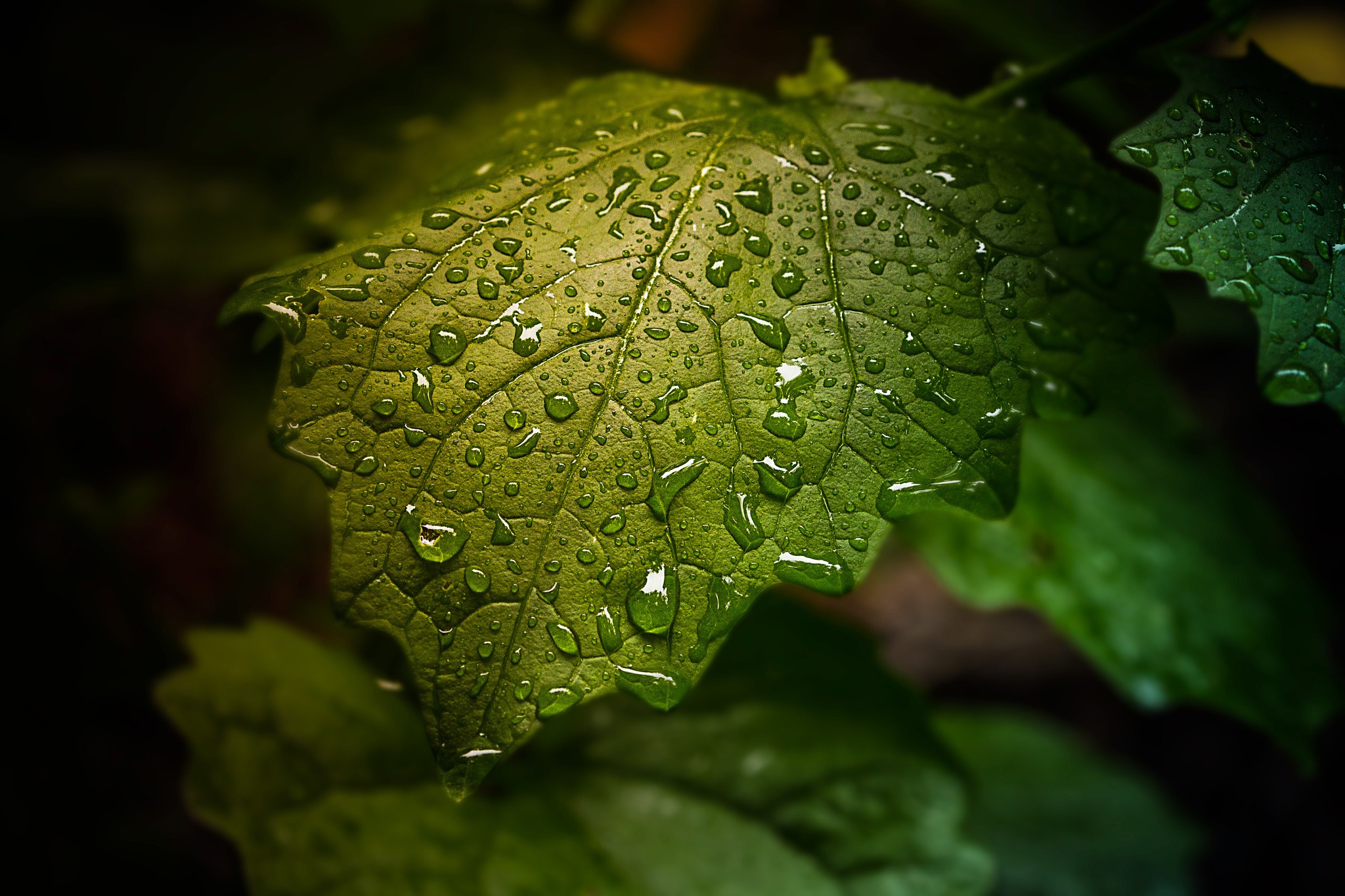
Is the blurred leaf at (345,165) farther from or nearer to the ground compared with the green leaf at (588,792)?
farther from the ground

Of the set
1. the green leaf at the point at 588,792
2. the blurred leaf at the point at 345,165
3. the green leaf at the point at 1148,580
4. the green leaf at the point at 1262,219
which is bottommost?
the green leaf at the point at 588,792

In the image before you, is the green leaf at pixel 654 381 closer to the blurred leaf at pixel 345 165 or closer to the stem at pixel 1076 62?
the stem at pixel 1076 62

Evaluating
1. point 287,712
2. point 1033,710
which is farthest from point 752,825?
point 1033,710

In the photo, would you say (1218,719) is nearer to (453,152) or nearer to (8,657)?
(453,152)

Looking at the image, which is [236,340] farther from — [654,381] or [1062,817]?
[1062,817]

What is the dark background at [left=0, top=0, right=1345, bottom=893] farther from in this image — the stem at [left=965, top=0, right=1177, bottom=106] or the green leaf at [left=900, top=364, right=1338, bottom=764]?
the green leaf at [left=900, top=364, right=1338, bottom=764]

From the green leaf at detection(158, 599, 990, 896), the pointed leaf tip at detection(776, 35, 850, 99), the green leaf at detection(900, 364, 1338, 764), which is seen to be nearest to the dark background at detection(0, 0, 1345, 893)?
the green leaf at detection(158, 599, 990, 896)

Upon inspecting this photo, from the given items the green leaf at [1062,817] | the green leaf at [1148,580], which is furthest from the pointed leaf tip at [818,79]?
the green leaf at [1062,817]

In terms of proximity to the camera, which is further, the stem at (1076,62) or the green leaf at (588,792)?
the green leaf at (588,792)

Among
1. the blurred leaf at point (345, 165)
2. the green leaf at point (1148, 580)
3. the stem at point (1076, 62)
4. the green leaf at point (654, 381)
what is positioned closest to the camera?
the green leaf at point (654, 381)
